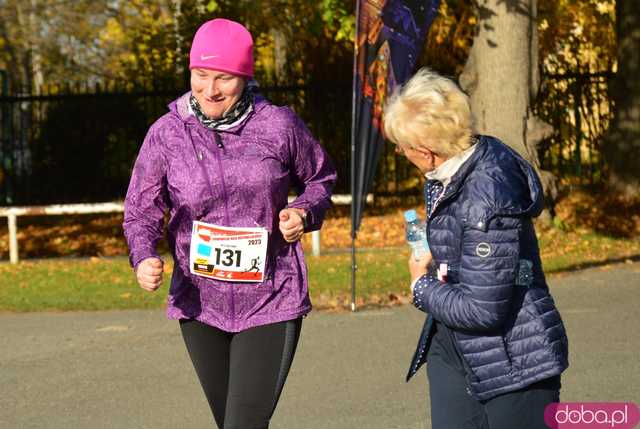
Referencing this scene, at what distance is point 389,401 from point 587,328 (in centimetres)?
274

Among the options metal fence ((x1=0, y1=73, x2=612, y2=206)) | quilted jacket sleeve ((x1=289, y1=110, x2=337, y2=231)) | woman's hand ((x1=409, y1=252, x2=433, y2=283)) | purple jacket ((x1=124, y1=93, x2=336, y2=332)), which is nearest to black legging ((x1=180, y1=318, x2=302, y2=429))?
purple jacket ((x1=124, y1=93, x2=336, y2=332))

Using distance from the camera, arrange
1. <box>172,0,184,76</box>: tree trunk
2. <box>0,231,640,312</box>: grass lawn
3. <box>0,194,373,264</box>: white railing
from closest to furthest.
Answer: <box>0,231,640,312</box>: grass lawn < <box>0,194,373,264</box>: white railing < <box>172,0,184,76</box>: tree trunk

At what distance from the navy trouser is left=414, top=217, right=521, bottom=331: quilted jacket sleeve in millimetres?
260

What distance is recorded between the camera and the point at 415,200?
20516mm

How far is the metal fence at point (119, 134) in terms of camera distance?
2005 centimetres

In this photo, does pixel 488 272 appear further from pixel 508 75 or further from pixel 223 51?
pixel 508 75

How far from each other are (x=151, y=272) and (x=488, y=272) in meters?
1.36

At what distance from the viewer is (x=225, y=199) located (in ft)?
15.5

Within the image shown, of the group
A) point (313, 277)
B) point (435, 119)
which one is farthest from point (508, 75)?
point (435, 119)

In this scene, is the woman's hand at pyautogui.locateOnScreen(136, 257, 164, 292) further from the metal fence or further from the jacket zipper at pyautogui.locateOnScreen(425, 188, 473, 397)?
the metal fence

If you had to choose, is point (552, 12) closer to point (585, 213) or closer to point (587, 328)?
point (585, 213)

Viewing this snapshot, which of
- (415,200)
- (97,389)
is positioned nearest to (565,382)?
(97,389)

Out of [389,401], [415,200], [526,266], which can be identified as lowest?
[415,200]

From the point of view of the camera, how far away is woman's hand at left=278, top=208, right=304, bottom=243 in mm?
4656
